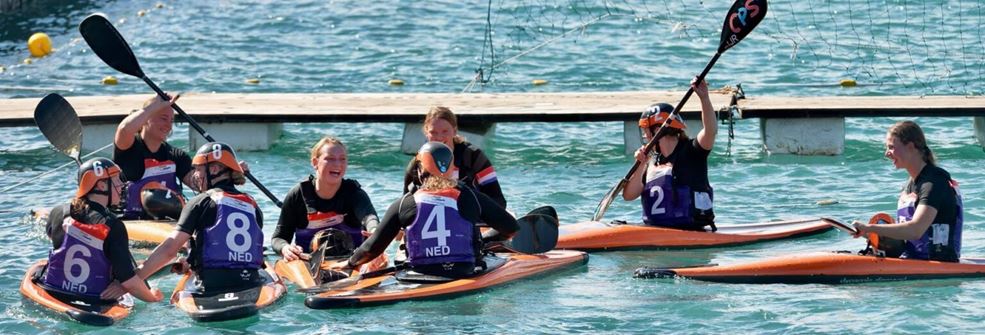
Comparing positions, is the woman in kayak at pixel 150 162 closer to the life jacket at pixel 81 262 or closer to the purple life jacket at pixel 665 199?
the life jacket at pixel 81 262

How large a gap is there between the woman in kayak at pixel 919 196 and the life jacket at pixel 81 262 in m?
3.71

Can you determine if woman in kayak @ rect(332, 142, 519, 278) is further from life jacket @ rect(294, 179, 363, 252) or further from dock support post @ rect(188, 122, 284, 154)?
dock support post @ rect(188, 122, 284, 154)

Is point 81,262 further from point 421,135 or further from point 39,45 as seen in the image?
point 39,45

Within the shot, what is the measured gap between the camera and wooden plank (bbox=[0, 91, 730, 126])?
13062 mm

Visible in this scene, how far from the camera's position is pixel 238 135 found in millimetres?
13266

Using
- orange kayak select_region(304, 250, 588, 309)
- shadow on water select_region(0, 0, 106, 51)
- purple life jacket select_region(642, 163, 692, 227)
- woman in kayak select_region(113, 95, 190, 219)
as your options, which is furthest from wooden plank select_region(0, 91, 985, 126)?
shadow on water select_region(0, 0, 106, 51)

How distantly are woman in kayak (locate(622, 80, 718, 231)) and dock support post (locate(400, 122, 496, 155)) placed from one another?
388 cm

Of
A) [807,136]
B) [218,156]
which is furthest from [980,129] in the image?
[218,156]

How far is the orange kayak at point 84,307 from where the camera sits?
707cm

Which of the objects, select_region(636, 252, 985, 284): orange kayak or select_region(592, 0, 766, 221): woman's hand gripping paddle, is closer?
select_region(636, 252, 985, 284): orange kayak

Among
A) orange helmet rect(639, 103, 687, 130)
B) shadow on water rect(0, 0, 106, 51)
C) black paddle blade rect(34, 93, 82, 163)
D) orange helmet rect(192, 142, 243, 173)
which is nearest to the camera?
orange helmet rect(192, 142, 243, 173)

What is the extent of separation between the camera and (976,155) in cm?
1257

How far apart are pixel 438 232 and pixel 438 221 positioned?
0.21ft

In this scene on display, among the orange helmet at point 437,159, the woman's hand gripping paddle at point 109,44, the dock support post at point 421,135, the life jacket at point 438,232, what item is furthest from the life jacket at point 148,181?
the dock support post at point 421,135
